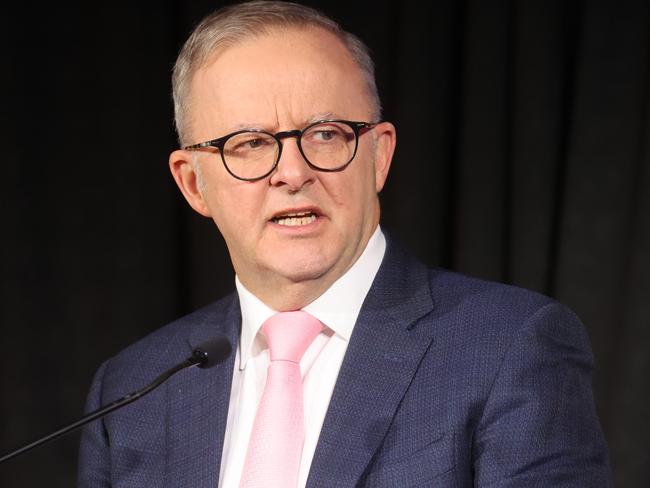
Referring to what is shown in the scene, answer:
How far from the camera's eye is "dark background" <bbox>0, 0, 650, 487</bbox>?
2332 mm

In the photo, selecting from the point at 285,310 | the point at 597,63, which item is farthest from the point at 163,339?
the point at 597,63

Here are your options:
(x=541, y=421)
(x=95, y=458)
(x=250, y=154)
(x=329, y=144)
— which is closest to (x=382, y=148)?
(x=329, y=144)

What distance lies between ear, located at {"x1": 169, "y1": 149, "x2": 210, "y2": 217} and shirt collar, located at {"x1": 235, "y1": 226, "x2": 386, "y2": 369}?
0.17 meters

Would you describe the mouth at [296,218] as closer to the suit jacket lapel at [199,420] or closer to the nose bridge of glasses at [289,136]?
the nose bridge of glasses at [289,136]

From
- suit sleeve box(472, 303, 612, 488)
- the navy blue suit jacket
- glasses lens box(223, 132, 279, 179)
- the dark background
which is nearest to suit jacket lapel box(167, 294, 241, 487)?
the navy blue suit jacket

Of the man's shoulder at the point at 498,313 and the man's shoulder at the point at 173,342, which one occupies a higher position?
the man's shoulder at the point at 498,313

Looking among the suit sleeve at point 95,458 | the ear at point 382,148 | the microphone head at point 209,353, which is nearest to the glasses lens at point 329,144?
the ear at point 382,148

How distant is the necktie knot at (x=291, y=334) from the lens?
178cm

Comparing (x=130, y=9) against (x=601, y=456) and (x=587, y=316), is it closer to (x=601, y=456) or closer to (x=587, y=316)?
(x=587, y=316)

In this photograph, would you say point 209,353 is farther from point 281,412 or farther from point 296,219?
point 296,219

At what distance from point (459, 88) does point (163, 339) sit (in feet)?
3.29

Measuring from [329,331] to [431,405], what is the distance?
0.88ft

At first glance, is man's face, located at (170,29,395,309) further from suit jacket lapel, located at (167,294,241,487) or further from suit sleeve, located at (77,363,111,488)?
suit sleeve, located at (77,363,111,488)

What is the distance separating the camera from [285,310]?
6.03 feet
